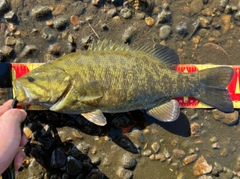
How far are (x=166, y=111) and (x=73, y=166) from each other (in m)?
1.53

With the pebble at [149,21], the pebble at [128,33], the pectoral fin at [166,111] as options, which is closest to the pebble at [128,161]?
the pectoral fin at [166,111]

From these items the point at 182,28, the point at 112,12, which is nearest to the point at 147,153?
the point at 182,28

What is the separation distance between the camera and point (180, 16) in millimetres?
4195

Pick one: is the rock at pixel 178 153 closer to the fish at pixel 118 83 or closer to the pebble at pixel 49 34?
the fish at pixel 118 83

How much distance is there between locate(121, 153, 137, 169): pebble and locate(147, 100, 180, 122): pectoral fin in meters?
0.72

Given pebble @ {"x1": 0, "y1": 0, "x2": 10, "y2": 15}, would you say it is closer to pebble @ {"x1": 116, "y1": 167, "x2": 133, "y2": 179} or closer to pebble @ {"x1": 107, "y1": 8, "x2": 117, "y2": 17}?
pebble @ {"x1": 107, "y1": 8, "x2": 117, "y2": 17}

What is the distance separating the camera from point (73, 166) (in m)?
3.88

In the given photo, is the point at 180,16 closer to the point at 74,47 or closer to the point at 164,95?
the point at 164,95

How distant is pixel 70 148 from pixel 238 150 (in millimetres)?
2516

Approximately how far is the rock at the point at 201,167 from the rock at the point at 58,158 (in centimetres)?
Answer: 193

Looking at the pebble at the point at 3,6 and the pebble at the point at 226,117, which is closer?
the pebble at the point at 3,6

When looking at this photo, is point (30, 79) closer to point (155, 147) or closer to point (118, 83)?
point (118, 83)

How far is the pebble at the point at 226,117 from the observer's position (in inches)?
161

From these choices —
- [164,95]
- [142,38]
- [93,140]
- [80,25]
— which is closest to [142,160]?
[93,140]
